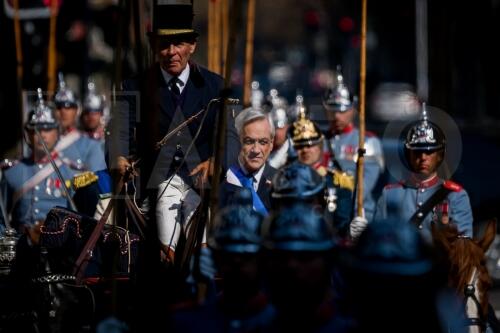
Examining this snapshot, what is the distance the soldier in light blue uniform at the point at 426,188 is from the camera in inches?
413

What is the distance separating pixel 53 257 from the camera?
962 centimetres

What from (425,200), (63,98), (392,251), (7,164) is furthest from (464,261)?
(63,98)

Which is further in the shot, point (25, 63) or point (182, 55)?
point (25, 63)

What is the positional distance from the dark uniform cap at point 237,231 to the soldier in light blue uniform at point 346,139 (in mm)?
8054

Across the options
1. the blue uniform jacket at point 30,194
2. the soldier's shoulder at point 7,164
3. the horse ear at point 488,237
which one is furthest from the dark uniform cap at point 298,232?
the soldier's shoulder at point 7,164

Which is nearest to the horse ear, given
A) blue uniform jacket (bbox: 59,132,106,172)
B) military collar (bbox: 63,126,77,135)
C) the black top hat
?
the black top hat

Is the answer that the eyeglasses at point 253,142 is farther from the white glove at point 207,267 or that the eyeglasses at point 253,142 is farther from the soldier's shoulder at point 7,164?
the soldier's shoulder at point 7,164

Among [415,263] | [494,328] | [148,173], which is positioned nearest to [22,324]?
[148,173]

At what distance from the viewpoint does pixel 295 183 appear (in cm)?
756

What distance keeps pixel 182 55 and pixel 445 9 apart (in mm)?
9054

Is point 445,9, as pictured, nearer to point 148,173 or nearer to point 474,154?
point 474,154

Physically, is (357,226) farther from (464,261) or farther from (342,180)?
(342,180)

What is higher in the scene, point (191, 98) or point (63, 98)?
point (191, 98)

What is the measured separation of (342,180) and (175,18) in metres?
4.28
